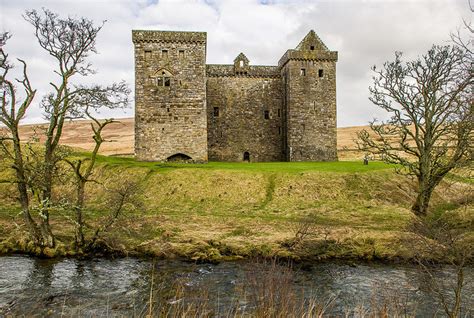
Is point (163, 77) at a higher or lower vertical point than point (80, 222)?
higher

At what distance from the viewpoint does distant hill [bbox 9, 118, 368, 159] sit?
7919 centimetres

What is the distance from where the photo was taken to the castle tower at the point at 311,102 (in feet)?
167

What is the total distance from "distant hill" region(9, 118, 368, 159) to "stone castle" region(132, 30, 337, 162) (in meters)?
20.0

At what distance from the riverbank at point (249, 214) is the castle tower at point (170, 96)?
5284 mm

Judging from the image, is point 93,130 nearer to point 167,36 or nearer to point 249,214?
point 249,214

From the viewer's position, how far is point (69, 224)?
27.6 metres

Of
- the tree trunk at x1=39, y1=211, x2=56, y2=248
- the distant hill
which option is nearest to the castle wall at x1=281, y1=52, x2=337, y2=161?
the distant hill

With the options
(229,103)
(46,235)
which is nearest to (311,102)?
(229,103)

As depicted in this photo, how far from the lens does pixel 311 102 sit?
51.3m

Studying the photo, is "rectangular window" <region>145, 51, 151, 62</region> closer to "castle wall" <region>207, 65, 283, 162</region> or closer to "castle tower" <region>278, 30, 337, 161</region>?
"castle wall" <region>207, 65, 283, 162</region>

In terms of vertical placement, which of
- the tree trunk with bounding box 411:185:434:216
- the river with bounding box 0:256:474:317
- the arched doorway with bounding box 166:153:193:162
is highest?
the arched doorway with bounding box 166:153:193:162

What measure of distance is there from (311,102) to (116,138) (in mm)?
64552

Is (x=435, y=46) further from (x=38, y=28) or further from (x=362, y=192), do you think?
(x=38, y=28)

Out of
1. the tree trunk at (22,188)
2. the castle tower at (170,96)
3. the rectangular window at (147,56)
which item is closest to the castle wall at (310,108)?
the castle tower at (170,96)
